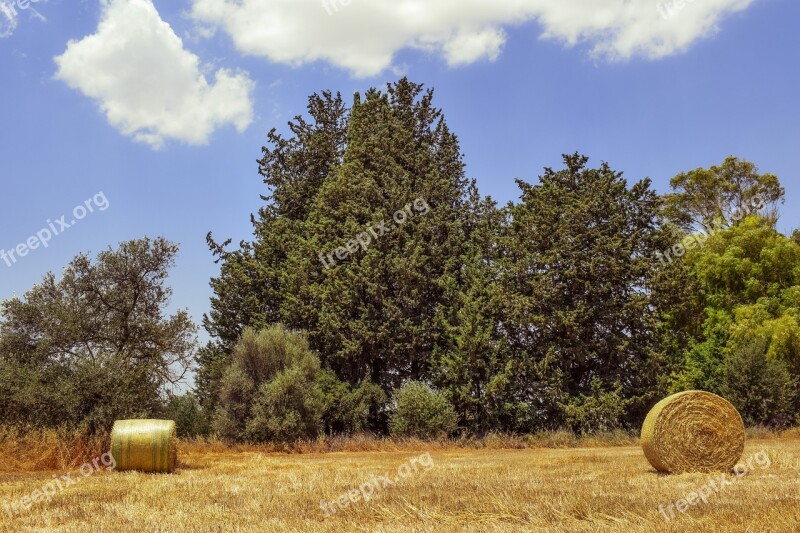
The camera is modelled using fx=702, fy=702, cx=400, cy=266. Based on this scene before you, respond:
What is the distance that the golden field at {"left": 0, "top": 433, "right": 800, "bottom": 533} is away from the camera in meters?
8.51

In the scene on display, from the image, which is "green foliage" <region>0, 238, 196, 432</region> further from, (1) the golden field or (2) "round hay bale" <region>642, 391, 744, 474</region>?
(2) "round hay bale" <region>642, 391, 744, 474</region>

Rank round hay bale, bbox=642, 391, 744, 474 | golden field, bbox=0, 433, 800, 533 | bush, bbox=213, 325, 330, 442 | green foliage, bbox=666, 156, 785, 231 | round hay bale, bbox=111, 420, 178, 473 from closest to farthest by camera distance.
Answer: golden field, bbox=0, 433, 800, 533 < round hay bale, bbox=642, 391, 744, 474 < round hay bale, bbox=111, 420, 178, 473 < bush, bbox=213, 325, 330, 442 < green foliage, bbox=666, 156, 785, 231

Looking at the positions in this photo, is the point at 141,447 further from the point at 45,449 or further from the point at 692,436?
the point at 692,436

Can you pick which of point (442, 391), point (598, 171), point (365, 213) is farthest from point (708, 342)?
point (365, 213)

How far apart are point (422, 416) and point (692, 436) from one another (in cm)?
1506

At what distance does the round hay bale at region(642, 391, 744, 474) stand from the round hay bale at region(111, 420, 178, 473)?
11.3m

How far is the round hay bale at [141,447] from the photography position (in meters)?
→ 16.6

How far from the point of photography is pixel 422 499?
10898mm

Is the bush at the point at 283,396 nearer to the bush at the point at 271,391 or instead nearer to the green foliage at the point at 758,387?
the bush at the point at 271,391

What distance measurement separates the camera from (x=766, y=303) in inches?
1522

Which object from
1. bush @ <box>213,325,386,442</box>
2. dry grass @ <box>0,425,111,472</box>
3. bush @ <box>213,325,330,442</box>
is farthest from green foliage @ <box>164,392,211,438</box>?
dry grass @ <box>0,425,111,472</box>

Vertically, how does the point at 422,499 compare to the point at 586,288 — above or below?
below

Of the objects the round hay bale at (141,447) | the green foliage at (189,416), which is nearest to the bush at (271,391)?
the green foliage at (189,416)

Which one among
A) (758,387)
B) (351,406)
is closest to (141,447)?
(351,406)
